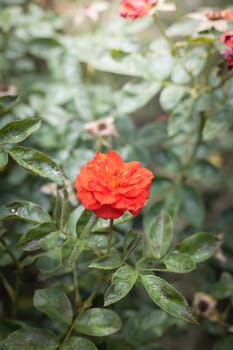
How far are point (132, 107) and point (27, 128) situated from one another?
1.37 ft

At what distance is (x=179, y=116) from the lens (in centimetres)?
121

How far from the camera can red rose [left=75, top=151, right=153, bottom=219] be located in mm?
811

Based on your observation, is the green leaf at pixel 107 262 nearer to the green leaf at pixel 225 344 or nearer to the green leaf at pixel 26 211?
the green leaf at pixel 26 211

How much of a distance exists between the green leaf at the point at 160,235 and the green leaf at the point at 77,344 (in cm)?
20

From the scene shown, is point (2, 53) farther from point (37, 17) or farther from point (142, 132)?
point (142, 132)

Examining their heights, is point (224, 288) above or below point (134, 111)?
below

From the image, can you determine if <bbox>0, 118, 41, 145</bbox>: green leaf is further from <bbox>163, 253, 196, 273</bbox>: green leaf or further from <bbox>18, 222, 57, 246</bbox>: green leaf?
<bbox>163, 253, 196, 273</bbox>: green leaf

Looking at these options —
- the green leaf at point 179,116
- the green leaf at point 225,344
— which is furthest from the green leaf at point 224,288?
the green leaf at point 179,116

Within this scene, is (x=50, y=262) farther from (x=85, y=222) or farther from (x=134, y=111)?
(x=134, y=111)

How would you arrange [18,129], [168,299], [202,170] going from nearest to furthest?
1. [168,299]
2. [18,129]
3. [202,170]

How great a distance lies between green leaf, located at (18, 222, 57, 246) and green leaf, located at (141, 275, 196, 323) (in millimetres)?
198

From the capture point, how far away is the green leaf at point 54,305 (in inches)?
37.3

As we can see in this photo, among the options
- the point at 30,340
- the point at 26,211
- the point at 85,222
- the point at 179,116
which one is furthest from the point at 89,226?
the point at 179,116

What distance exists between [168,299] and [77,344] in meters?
0.20
